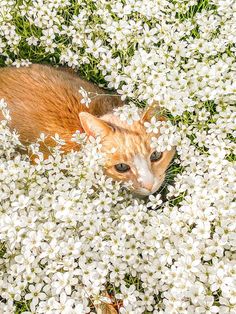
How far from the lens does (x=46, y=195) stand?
3.70 metres

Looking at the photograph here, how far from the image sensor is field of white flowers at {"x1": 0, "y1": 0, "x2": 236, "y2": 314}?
131 inches

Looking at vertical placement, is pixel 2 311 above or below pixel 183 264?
below

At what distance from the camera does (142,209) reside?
A: 146 inches

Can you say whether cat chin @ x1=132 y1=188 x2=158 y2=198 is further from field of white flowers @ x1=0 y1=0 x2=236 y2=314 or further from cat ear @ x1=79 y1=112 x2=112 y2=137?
cat ear @ x1=79 y1=112 x2=112 y2=137

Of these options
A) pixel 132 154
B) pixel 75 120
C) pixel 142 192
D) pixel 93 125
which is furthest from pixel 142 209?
pixel 75 120

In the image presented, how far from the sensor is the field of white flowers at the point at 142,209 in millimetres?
3340

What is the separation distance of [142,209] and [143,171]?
1.05ft

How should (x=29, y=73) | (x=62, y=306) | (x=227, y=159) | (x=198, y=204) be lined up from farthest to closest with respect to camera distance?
(x=29, y=73) → (x=227, y=159) → (x=198, y=204) → (x=62, y=306)

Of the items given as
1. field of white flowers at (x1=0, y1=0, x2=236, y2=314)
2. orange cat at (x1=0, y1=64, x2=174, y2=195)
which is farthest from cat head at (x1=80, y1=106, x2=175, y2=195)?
field of white flowers at (x1=0, y1=0, x2=236, y2=314)

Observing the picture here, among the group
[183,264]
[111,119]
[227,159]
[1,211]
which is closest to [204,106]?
[227,159]

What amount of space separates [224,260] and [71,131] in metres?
1.46

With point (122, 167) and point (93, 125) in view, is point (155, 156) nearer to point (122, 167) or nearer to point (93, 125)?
point (122, 167)

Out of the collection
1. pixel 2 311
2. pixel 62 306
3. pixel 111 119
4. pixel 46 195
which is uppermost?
pixel 111 119

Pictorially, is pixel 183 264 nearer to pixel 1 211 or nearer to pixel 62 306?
pixel 62 306
